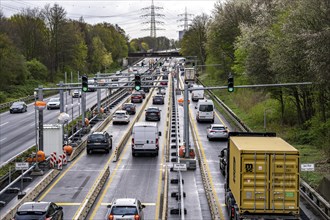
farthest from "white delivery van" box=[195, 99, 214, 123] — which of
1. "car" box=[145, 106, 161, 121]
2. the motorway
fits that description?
the motorway

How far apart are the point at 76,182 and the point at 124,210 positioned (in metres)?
11.0

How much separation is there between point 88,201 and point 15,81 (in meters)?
71.6

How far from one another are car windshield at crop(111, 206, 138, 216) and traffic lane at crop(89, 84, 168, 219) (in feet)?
10.8

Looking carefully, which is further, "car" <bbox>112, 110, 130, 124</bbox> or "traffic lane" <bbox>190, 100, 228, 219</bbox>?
"car" <bbox>112, 110, 130, 124</bbox>

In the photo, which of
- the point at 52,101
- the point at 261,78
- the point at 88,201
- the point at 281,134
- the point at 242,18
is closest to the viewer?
the point at 88,201

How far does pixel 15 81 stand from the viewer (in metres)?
92.7

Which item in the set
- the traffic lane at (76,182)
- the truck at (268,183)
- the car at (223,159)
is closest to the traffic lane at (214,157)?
the car at (223,159)

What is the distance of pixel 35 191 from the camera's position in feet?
88.9

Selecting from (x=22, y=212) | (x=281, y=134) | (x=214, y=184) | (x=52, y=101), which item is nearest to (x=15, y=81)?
(x=52, y=101)

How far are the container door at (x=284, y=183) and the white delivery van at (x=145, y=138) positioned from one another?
19.4m

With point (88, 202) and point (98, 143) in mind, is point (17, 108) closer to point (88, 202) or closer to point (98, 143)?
point (98, 143)

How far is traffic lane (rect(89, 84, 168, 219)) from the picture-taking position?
994 inches

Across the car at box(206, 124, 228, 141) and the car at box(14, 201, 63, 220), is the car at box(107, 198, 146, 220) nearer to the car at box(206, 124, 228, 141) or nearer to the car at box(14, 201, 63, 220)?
the car at box(14, 201, 63, 220)

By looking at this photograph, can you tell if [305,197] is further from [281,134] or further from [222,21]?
[222,21]
